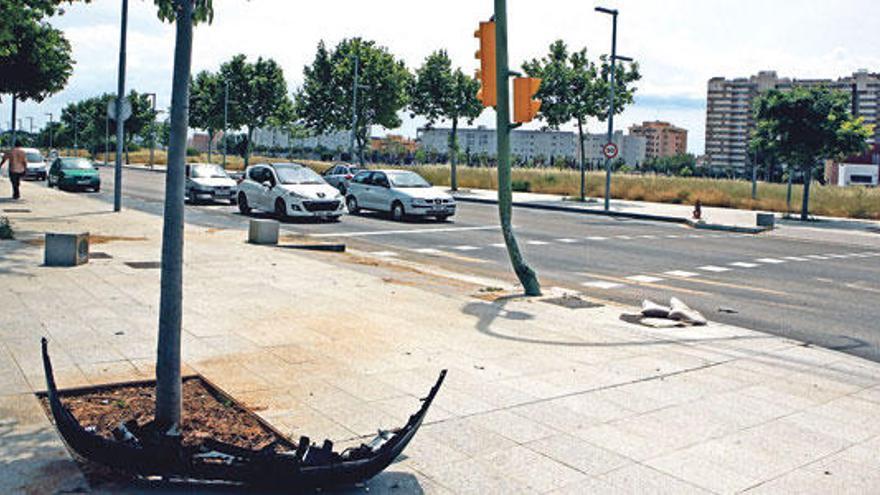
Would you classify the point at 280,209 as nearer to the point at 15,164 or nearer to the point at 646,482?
the point at 15,164

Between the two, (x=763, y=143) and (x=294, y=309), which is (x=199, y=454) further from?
(x=763, y=143)

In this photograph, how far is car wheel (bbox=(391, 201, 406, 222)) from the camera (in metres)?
23.7

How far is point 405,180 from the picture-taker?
24906 millimetres

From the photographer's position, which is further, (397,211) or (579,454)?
(397,211)

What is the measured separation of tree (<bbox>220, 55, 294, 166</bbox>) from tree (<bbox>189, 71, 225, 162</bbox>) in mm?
1143

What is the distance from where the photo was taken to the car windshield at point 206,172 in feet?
92.7

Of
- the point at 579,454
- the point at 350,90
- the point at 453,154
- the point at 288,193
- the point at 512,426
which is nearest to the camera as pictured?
the point at 579,454

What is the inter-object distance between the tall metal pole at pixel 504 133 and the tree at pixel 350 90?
134 ft

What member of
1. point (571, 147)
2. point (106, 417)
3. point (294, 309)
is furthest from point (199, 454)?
point (571, 147)

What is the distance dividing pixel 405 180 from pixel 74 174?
1499cm

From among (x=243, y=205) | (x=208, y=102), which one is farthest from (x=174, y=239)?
(x=208, y=102)

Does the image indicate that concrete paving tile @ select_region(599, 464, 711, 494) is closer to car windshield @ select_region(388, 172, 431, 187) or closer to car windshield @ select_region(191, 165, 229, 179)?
car windshield @ select_region(388, 172, 431, 187)

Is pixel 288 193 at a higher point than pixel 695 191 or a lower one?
lower

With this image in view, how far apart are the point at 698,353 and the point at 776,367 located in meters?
0.67
